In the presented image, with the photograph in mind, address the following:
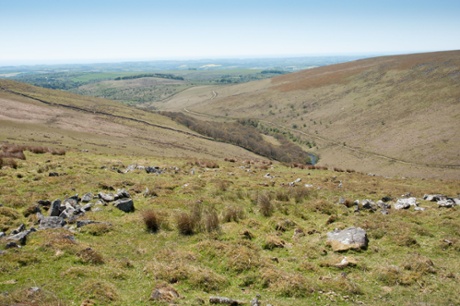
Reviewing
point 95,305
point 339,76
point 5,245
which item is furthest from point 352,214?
point 339,76

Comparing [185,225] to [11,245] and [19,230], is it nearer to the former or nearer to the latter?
[11,245]

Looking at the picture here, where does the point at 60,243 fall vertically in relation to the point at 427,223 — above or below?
above

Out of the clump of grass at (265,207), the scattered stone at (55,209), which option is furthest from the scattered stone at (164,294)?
the clump of grass at (265,207)

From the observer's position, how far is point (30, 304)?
779 cm

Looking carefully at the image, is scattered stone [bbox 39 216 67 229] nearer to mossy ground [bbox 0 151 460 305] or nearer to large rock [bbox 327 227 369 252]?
mossy ground [bbox 0 151 460 305]

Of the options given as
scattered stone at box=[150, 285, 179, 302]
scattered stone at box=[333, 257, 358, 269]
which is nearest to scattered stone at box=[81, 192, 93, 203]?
scattered stone at box=[150, 285, 179, 302]

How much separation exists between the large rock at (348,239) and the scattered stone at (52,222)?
34.8ft

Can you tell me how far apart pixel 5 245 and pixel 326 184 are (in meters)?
19.4

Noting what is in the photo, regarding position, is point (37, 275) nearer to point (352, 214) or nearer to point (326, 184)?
point (352, 214)

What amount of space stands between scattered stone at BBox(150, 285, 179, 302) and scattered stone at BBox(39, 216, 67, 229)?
6.26 m

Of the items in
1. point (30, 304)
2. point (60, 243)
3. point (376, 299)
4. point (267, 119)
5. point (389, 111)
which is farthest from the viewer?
point (267, 119)

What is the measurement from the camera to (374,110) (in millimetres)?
97438

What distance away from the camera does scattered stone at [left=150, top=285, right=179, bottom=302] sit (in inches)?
340

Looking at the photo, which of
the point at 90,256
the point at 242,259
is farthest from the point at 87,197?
the point at 242,259
